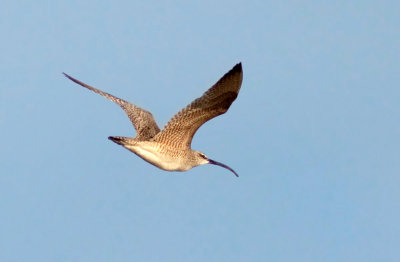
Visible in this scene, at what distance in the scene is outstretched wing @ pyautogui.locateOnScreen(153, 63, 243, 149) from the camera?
2558cm

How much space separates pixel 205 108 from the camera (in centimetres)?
2611

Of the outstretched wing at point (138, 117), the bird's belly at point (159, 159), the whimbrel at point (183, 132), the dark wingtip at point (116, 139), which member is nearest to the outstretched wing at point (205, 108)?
the whimbrel at point (183, 132)

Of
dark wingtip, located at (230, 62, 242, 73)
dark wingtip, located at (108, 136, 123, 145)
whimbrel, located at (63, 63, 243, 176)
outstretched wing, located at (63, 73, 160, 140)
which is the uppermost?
outstretched wing, located at (63, 73, 160, 140)

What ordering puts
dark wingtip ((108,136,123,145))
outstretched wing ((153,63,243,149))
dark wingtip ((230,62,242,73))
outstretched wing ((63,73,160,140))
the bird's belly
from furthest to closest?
outstretched wing ((63,73,160,140)) < the bird's belly < dark wingtip ((108,136,123,145)) < outstretched wing ((153,63,243,149)) < dark wingtip ((230,62,242,73))

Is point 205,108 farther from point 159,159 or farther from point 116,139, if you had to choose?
point 116,139

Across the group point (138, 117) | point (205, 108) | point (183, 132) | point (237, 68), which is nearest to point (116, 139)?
point (183, 132)

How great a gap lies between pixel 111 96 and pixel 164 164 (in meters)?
4.42

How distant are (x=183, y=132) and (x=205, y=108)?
1266mm

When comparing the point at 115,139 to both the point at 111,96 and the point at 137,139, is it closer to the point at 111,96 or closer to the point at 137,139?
the point at 137,139

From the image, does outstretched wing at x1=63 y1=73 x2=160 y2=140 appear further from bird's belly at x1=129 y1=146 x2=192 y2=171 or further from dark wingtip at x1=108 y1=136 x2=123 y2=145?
dark wingtip at x1=108 y1=136 x2=123 y2=145

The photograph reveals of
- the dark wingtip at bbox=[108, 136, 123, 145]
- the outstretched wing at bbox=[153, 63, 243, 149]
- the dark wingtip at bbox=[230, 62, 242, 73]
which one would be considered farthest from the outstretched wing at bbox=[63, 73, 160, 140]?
the dark wingtip at bbox=[230, 62, 242, 73]

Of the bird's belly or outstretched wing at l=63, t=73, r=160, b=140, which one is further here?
outstretched wing at l=63, t=73, r=160, b=140

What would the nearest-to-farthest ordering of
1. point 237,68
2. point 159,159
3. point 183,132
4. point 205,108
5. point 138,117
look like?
point 237,68, point 205,108, point 183,132, point 159,159, point 138,117

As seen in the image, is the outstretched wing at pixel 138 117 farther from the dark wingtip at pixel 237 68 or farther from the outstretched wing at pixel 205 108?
the dark wingtip at pixel 237 68
